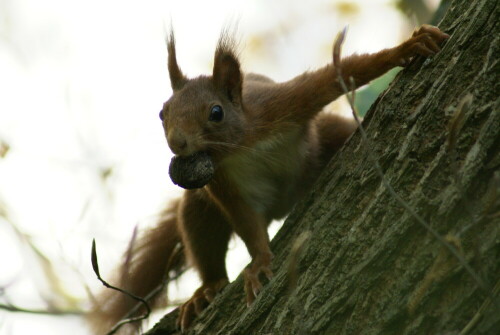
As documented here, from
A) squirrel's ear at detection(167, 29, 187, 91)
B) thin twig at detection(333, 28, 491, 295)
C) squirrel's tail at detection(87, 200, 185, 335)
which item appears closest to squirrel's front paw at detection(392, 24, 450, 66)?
thin twig at detection(333, 28, 491, 295)

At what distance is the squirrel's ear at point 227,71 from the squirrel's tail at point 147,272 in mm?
1404

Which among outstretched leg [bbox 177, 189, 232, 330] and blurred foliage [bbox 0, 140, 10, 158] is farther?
blurred foliage [bbox 0, 140, 10, 158]

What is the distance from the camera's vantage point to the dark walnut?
3.30 meters

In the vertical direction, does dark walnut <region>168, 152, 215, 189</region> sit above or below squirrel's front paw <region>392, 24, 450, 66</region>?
above

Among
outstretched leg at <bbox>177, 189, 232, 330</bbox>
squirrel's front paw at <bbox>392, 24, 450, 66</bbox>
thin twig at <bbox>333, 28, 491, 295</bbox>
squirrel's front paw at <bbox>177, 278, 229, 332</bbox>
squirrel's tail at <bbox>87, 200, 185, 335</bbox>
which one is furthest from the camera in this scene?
squirrel's tail at <bbox>87, 200, 185, 335</bbox>

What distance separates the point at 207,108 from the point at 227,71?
0.40m

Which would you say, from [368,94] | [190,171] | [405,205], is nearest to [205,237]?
[190,171]

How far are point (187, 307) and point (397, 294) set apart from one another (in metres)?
1.95

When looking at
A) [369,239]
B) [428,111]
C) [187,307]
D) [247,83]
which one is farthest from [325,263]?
[247,83]

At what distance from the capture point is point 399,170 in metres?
2.49

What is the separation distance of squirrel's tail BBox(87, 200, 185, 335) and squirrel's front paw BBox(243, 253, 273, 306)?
1.41 meters

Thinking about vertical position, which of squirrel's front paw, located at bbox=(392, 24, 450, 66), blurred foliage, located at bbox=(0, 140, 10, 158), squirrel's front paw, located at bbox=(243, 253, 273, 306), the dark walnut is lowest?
squirrel's front paw, located at bbox=(243, 253, 273, 306)

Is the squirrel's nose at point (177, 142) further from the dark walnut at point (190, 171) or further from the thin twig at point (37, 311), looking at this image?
the thin twig at point (37, 311)

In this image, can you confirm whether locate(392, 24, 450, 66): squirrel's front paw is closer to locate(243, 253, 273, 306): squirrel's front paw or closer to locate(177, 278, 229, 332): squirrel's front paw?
locate(243, 253, 273, 306): squirrel's front paw
